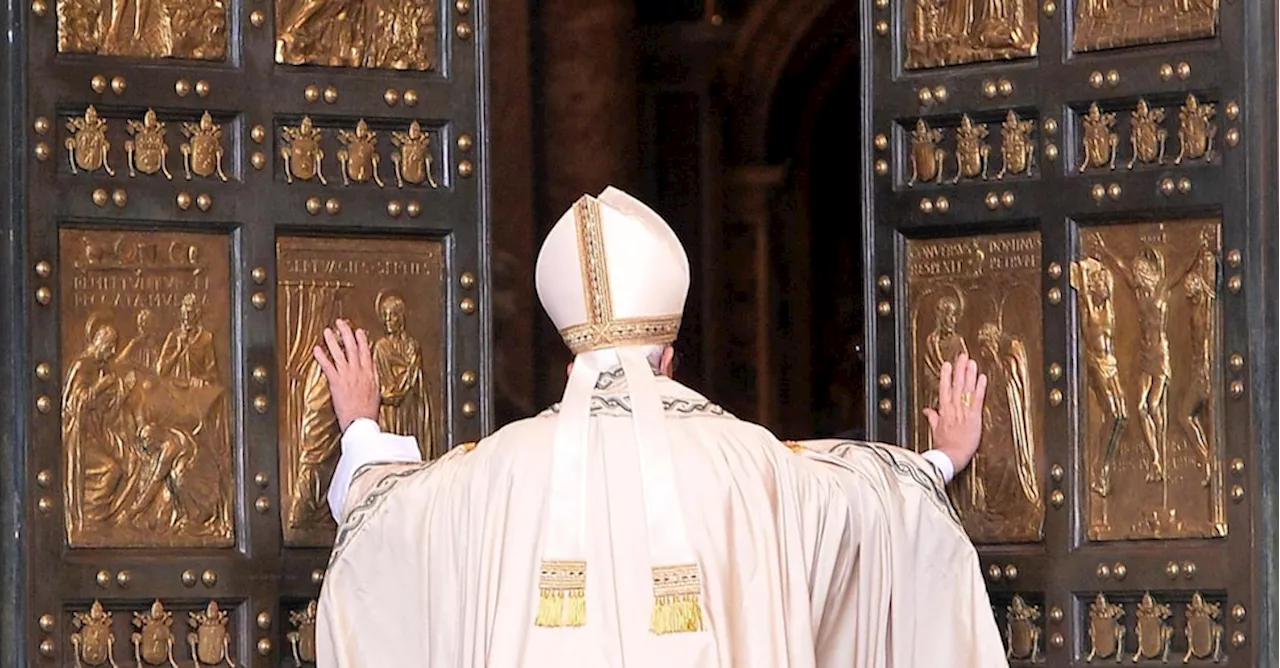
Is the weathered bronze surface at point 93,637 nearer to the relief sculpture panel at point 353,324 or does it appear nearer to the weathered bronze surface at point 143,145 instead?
the relief sculpture panel at point 353,324

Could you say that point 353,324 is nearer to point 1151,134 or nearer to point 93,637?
point 93,637

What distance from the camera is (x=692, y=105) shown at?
9734 mm

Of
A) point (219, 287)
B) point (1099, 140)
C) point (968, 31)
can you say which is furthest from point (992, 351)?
point (219, 287)

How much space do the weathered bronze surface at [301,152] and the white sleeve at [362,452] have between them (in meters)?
0.59

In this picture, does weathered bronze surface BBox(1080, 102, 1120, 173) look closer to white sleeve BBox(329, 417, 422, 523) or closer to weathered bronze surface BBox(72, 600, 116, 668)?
white sleeve BBox(329, 417, 422, 523)

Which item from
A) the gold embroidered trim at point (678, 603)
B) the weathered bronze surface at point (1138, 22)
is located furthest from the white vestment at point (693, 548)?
the weathered bronze surface at point (1138, 22)

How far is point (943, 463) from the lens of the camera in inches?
218

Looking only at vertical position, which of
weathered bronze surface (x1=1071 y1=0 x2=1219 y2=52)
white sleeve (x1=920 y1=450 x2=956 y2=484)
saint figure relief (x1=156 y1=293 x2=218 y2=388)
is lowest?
white sleeve (x1=920 y1=450 x2=956 y2=484)

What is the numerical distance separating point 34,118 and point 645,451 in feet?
5.26

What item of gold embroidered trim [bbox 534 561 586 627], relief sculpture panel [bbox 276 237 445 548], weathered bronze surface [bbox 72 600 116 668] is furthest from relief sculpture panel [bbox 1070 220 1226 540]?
weathered bronze surface [bbox 72 600 116 668]

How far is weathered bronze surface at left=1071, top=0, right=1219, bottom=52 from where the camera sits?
→ 17.7ft

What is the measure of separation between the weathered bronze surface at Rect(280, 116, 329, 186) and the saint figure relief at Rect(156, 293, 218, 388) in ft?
1.23

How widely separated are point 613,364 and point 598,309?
115mm

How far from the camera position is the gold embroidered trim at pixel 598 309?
4891 mm
